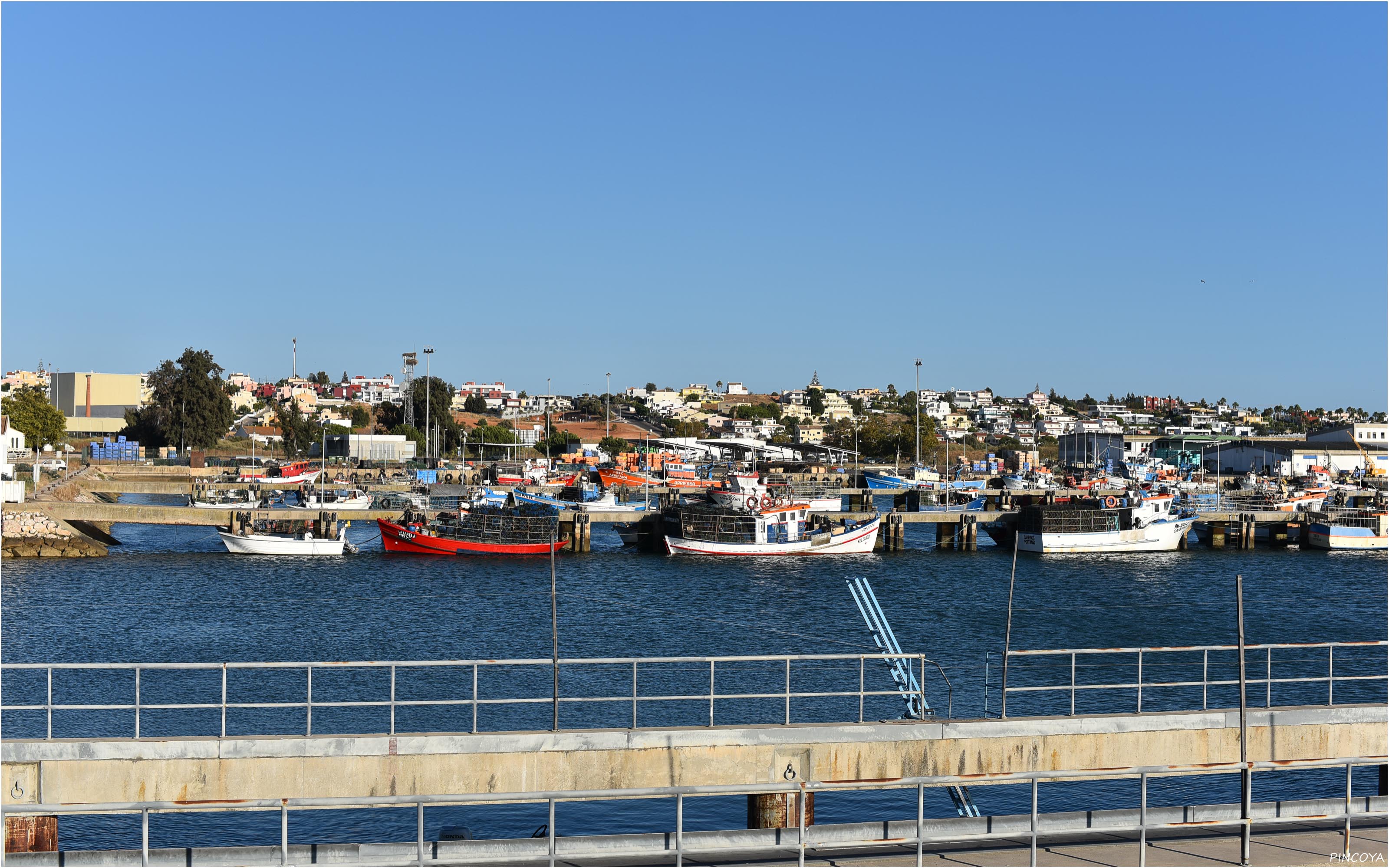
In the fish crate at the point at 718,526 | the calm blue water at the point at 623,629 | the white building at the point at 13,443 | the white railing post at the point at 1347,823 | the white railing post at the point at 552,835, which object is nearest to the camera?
the white railing post at the point at 552,835

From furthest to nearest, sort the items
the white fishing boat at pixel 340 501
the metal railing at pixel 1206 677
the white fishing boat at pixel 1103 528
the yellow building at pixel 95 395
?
the yellow building at pixel 95 395, the white fishing boat at pixel 340 501, the white fishing boat at pixel 1103 528, the metal railing at pixel 1206 677

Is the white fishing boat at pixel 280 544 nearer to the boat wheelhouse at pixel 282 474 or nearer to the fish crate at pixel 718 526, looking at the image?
the fish crate at pixel 718 526

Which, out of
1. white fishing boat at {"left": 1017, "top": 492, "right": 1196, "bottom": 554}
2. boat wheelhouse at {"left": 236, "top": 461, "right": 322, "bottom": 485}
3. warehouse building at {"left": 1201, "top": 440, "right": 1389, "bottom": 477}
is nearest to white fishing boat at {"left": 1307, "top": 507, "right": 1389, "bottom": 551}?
white fishing boat at {"left": 1017, "top": 492, "right": 1196, "bottom": 554}

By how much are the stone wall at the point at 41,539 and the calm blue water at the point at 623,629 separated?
1958mm

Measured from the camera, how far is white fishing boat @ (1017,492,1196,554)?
232 feet

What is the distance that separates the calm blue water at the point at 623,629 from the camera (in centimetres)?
2347

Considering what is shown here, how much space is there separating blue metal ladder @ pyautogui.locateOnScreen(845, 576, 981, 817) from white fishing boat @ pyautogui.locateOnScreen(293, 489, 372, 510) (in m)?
35.6

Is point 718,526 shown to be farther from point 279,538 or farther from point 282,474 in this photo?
point 282,474

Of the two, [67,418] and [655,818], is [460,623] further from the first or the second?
[67,418]

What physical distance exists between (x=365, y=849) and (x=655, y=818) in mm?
9749

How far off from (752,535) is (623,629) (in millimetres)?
24763

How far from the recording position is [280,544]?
213 feet

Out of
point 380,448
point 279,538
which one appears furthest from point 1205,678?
point 380,448

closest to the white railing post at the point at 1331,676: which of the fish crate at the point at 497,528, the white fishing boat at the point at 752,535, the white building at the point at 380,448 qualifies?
the white fishing boat at the point at 752,535
